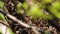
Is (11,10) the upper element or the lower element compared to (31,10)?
lower

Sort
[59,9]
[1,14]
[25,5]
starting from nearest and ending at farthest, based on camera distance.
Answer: [59,9]
[25,5]
[1,14]

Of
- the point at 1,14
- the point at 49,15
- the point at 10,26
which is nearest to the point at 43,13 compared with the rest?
the point at 49,15

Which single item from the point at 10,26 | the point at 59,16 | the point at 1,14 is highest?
the point at 59,16

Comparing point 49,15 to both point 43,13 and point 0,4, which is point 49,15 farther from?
point 0,4

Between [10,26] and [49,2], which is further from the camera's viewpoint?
[10,26]

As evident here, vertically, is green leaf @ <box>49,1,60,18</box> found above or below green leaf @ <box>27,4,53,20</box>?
above

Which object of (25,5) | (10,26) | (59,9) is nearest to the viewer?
(59,9)

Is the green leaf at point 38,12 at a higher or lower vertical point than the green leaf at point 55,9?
lower

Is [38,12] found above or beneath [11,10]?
above

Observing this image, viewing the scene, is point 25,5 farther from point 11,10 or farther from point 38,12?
point 11,10
